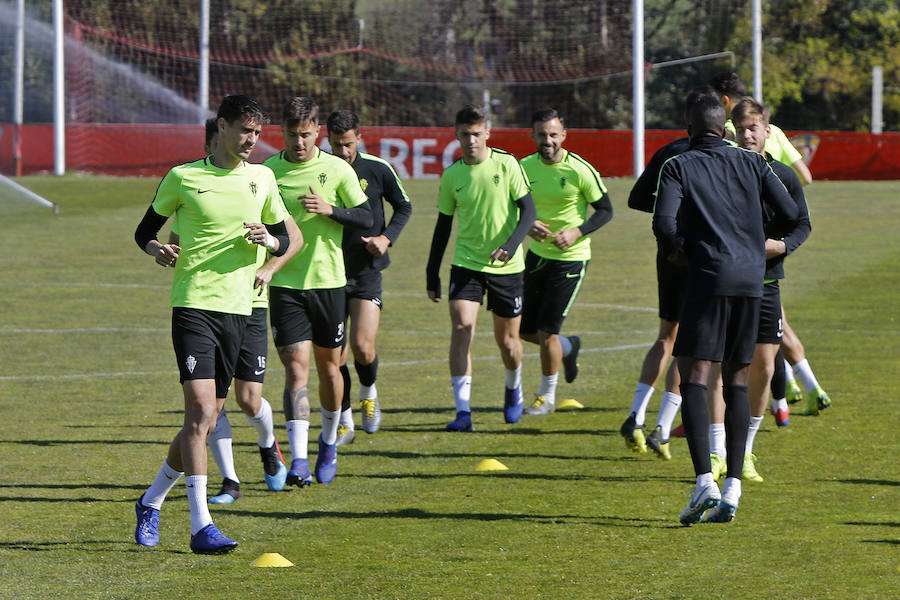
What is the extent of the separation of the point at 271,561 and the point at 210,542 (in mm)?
357

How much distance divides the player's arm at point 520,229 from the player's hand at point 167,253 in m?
3.67

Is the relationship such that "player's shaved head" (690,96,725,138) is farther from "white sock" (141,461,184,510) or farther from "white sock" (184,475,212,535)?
"white sock" (141,461,184,510)

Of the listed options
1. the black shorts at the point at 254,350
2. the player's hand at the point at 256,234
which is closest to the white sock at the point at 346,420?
the black shorts at the point at 254,350

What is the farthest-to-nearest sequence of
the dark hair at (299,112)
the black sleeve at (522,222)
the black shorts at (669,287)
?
the black sleeve at (522,222), the black shorts at (669,287), the dark hair at (299,112)

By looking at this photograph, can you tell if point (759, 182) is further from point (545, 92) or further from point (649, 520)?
point (545, 92)

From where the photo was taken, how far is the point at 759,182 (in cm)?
757

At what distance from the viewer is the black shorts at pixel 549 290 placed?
11.7 m

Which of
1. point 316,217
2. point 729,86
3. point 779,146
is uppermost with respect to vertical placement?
point 729,86

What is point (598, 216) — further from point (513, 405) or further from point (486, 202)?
point (513, 405)

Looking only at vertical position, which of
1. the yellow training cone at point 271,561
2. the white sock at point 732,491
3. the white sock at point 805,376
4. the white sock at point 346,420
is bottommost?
the white sock at point 346,420

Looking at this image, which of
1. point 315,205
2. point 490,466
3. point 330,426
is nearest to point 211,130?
point 315,205

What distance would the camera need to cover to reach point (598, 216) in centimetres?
1155

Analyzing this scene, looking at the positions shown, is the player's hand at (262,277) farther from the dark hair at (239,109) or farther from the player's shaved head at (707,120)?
the player's shaved head at (707,120)

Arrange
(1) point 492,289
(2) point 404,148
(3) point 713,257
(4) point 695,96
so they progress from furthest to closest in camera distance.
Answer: (2) point 404,148 → (1) point 492,289 → (4) point 695,96 → (3) point 713,257
